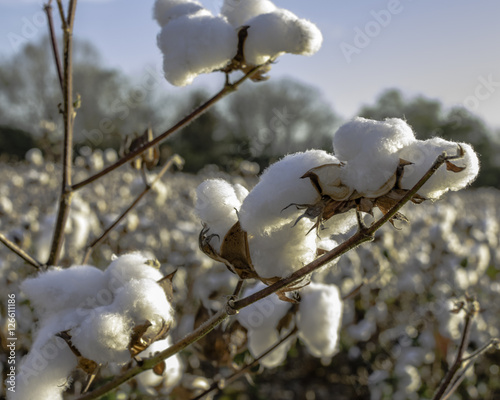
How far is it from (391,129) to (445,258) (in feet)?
10.6

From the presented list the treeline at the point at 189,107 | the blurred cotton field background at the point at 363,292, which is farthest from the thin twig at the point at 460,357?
the treeline at the point at 189,107

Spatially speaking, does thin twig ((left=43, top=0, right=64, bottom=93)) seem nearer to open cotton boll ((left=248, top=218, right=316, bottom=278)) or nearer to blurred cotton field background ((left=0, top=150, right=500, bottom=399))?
open cotton boll ((left=248, top=218, right=316, bottom=278))

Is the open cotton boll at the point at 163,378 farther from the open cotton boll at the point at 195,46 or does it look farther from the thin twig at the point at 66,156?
the open cotton boll at the point at 195,46

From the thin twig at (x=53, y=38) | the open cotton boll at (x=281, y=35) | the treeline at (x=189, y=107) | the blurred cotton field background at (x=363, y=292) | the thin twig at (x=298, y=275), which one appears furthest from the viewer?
the treeline at (x=189, y=107)

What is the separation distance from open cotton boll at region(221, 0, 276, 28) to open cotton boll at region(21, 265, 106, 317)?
0.51 meters

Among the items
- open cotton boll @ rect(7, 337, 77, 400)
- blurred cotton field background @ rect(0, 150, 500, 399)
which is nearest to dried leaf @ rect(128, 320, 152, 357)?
open cotton boll @ rect(7, 337, 77, 400)

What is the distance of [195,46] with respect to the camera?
88 cm

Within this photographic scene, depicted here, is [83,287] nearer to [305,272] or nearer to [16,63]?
[305,272]

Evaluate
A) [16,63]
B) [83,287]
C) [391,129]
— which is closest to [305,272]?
[391,129]

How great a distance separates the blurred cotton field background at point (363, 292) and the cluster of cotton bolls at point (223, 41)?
140 centimetres

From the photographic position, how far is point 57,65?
1.12 m

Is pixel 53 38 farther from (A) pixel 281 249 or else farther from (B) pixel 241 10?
(A) pixel 281 249

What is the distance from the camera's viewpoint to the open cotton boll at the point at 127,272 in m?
0.81

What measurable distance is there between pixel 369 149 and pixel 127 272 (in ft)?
1.49
